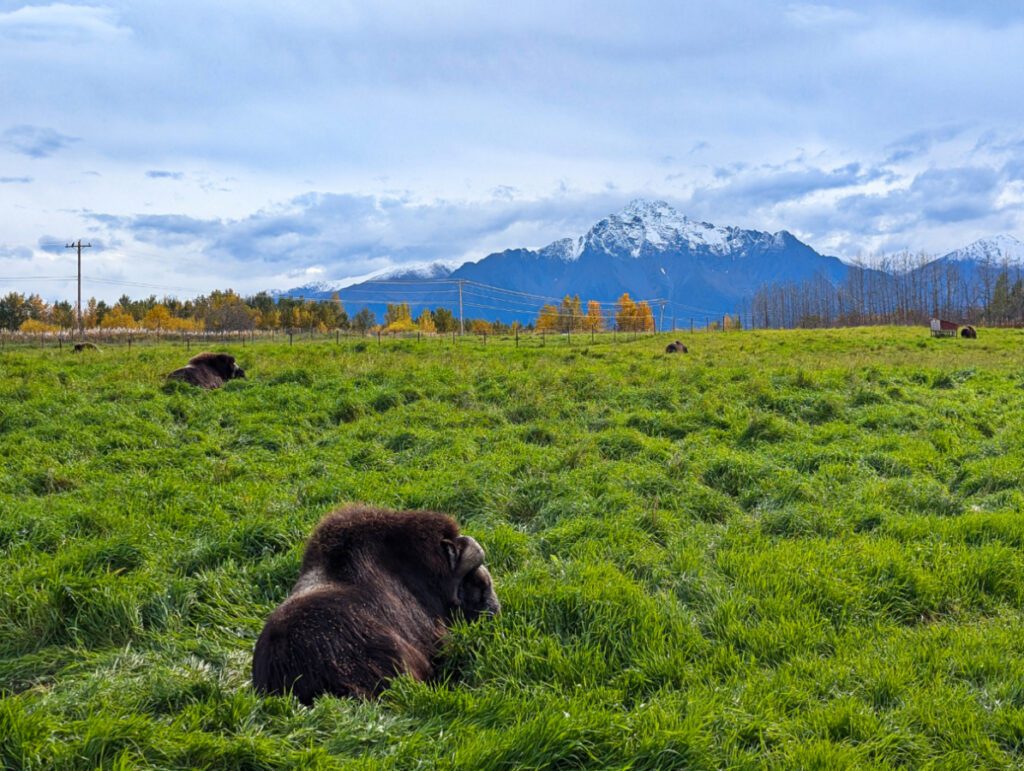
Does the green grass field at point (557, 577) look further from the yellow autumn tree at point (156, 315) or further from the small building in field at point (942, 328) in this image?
the yellow autumn tree at point (156, 315)

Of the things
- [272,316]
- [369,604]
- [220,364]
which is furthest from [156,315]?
[369,604]

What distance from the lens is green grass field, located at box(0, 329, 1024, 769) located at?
3221 millimetres

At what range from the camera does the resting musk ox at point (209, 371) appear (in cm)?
1433

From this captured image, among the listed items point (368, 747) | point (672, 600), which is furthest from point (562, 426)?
point (368, 747)

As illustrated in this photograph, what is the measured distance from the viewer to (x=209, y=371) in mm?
14859

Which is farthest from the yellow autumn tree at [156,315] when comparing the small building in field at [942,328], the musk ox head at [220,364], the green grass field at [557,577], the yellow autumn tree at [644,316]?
the green grass field at [557,577]

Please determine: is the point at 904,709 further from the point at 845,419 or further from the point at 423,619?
the point at 845,419

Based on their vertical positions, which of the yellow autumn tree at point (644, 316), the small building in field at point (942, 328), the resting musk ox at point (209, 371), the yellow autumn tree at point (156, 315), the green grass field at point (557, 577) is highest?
the yellow autumn tree at point (156, 315)

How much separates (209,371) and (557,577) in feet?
39.2

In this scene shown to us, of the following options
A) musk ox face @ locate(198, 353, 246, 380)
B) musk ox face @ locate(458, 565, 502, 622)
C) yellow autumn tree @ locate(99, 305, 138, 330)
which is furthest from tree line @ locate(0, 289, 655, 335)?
musk ox face @ locate(458, 565, 502, 622)

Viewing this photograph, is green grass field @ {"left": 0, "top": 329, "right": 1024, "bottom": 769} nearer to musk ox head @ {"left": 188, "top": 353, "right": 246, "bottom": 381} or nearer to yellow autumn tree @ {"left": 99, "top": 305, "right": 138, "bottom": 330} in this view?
musk ox head @ {"left": 188, "top": 353, "right": 246, "bottom": 381}

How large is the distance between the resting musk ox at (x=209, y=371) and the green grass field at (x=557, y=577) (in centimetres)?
175

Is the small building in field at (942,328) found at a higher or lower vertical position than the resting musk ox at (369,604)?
higher

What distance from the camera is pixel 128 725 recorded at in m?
3.08
